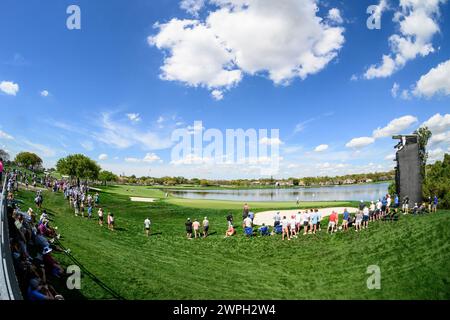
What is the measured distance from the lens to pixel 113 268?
1360 centimetres

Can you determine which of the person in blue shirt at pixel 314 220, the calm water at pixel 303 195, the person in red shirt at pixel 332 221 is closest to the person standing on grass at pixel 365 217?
the person in red shirt at pixel 332 221

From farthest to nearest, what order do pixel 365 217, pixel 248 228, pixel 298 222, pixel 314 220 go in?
pixel 248 228
pixel 298 222
pixel 314 220
pixel 365 217

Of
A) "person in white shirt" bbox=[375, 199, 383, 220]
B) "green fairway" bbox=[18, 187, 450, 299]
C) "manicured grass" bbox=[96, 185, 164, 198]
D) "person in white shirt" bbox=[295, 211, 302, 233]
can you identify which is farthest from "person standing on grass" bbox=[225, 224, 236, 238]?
"manicured grass" bbox=[96, 185, 164, 198]

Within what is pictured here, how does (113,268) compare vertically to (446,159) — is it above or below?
below

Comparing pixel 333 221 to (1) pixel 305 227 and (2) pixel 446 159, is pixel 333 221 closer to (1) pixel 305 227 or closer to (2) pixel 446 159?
(1) pixel 305 227

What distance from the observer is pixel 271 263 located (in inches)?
648

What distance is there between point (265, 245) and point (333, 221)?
5.05 metres

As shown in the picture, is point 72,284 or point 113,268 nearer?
point 72,284

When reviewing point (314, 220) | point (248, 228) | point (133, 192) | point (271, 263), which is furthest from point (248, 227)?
point (133, 192)

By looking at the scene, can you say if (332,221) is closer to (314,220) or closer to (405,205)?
(314,220)
